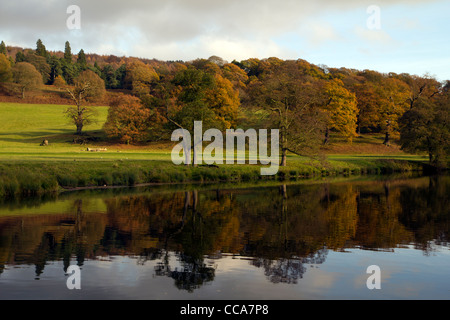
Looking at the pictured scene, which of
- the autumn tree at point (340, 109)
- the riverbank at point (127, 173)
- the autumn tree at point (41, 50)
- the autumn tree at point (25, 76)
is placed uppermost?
the autumn tree at point (41, 50)

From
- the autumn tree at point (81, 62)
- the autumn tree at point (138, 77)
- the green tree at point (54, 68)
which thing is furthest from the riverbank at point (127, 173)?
the autumn tree at point (81, 62)

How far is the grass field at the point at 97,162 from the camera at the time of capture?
105ft

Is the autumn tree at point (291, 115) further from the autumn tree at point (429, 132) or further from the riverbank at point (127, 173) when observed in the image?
the autumn tree at point (429, 132)

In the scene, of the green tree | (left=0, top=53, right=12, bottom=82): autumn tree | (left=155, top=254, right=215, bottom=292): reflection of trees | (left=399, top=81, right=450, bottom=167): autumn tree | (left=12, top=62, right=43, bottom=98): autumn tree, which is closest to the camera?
(left=155, top=254, right=215, bottom=292): reflection of trees

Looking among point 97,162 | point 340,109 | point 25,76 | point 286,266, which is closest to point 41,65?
point 25,76

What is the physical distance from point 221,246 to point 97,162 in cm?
2410

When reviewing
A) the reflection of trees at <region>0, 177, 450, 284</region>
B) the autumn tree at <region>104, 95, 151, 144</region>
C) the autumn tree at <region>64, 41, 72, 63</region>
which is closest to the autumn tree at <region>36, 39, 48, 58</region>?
the autumn tree at <region>64, 41, 72, 63</region>

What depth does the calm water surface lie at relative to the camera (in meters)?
12.3

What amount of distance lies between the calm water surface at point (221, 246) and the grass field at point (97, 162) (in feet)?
12.3

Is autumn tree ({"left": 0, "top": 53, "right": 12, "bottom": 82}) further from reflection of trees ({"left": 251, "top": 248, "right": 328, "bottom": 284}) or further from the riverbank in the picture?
reflection of trees ({"left": 251, "top": 248, "right": 328, "bottom": 284})

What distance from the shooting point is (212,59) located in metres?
138

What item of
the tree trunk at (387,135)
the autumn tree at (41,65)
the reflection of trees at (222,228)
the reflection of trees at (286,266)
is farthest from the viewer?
the autumn tree at (41,65)

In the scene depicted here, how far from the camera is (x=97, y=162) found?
38625 mm
